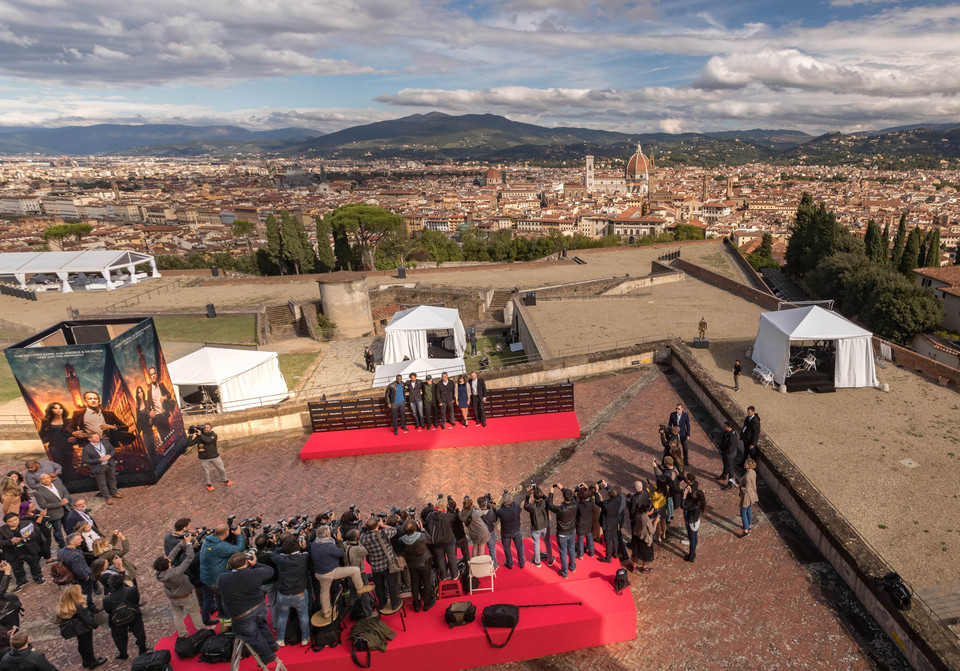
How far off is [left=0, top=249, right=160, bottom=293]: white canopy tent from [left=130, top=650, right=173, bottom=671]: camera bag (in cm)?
3433

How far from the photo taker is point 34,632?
625 centimetres

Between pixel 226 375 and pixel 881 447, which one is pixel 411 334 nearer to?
pixel 226 375

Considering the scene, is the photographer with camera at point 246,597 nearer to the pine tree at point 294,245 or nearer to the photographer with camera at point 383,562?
the photographer with camera at point 383,562

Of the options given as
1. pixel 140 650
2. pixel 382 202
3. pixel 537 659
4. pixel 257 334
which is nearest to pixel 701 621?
pixel 537 659

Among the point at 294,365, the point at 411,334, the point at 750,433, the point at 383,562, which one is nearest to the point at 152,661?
the point at 383,562

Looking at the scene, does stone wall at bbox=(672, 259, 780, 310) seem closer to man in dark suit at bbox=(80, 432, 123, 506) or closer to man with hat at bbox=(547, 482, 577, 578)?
man with hat at bbox=(547, 482, 577, 578)

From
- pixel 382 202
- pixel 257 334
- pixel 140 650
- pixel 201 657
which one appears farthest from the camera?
pixel 382 202

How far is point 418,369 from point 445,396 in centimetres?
374

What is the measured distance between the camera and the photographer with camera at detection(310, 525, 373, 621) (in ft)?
17.1

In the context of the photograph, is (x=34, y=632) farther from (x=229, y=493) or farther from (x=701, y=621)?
(x=701, y=621)

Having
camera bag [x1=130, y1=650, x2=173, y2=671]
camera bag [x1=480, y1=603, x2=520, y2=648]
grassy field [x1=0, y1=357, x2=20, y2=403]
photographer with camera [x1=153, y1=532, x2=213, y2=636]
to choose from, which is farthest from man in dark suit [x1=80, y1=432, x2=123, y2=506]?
grassy field [x1=0, y1=357, x2=20, y2=403]

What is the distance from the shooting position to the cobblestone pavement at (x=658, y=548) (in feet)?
18.4

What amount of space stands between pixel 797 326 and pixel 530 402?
23.1 feet

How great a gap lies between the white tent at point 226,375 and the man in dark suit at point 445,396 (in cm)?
480
